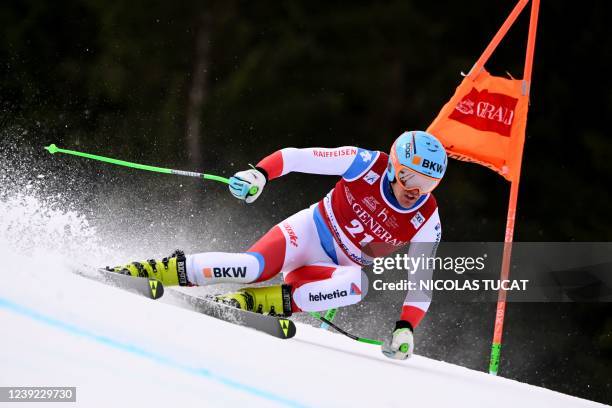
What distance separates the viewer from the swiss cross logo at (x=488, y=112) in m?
5.95

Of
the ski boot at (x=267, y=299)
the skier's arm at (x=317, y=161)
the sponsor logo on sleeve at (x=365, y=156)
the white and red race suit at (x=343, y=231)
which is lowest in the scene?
the ski boot at (x=267, y=299)

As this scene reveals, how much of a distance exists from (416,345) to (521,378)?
1.92m

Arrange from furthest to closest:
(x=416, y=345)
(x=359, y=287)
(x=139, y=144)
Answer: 1. (x=139, y=144)
2. (x=416, y=345)
3. (x=359, y=287)

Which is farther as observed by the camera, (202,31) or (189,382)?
(202,31)

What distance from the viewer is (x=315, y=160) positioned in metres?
4.73

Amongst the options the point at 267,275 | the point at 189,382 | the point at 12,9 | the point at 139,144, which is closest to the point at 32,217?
the point at 267,275

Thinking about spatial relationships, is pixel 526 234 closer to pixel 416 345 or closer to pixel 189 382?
pixel 416 345

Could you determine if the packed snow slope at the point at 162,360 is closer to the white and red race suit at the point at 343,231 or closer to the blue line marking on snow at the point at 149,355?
the blue line marking on snow at the point at 149,355

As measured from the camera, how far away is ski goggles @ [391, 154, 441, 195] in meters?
4.49

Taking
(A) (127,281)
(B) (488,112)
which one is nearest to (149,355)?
(A) (127,281)

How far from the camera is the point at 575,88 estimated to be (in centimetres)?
1298

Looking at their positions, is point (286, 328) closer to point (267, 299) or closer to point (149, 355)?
point (267, 299)

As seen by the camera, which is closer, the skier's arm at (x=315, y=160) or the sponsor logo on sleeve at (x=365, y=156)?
the skier's arm at (x=315, y=160)

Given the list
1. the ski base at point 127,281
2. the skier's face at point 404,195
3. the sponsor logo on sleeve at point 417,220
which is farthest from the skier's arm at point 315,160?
the ski base at point 127,281
